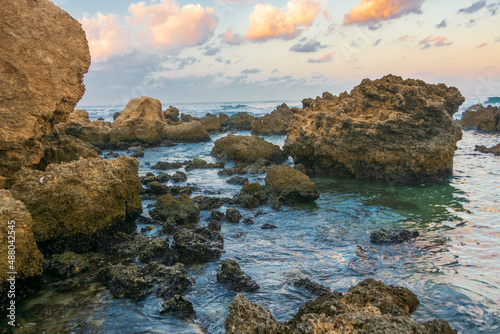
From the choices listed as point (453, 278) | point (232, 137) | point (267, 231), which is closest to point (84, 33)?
point (267, 231)

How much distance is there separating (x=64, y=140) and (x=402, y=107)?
1213cm

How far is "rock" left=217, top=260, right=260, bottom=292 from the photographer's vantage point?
18.9ft

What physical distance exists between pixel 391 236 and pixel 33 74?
8.60 metres

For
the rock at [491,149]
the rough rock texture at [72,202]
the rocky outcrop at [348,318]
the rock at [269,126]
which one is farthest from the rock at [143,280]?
the rock at [269,126]

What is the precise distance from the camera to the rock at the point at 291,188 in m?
11.0

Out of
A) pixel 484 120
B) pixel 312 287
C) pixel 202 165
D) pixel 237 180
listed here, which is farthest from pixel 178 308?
pixel 484 120

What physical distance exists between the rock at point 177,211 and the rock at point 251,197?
1.84 meters

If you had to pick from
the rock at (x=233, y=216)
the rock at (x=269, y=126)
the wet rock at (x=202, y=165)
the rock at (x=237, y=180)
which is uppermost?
the rock at (x=269, y=126)

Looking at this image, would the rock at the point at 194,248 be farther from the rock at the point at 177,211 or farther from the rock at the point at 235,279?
the rock at the point at 177,211

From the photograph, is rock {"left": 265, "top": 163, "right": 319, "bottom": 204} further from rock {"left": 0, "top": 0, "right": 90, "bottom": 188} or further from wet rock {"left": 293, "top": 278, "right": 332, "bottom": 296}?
rock {"left": 0, "top": 0, "right": 90, "bottom": 188}

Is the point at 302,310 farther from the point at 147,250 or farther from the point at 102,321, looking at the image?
the point at 147,250

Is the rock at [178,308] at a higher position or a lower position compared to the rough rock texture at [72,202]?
lower

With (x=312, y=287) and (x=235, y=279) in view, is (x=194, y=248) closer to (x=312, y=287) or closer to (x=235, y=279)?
(x=235, y=279)

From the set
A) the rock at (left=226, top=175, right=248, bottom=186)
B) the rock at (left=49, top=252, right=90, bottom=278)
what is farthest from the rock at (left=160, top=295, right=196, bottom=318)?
the rock at (left=226, top=175, right=248, bottom=186)
